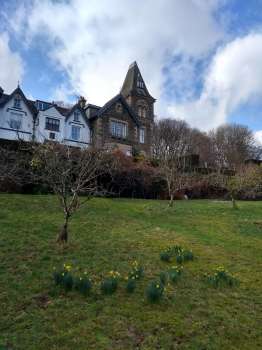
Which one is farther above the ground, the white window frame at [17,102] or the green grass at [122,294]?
the white window frame at [17,102]

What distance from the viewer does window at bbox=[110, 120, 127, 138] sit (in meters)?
39.5

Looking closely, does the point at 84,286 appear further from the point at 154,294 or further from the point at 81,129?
the point at 81,129

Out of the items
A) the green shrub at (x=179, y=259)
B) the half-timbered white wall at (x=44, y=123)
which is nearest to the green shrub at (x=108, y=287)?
the green shrub at (x=179, y=259)

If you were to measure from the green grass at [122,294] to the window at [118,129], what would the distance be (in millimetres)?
28943

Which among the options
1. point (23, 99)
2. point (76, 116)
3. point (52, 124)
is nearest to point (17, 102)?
point (23, 99)

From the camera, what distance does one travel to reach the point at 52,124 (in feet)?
120

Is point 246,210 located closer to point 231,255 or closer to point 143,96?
point 231,255

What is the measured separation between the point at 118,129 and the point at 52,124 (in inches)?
354

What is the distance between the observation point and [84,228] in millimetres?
10445

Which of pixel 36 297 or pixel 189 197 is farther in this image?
pixel 189 197

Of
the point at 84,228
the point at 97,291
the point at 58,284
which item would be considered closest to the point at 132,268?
the point at 97,291

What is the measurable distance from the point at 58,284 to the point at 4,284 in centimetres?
109

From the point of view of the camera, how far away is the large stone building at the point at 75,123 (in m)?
34.2

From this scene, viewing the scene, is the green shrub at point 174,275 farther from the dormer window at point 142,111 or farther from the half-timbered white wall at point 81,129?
the dormer window at point 142,111
